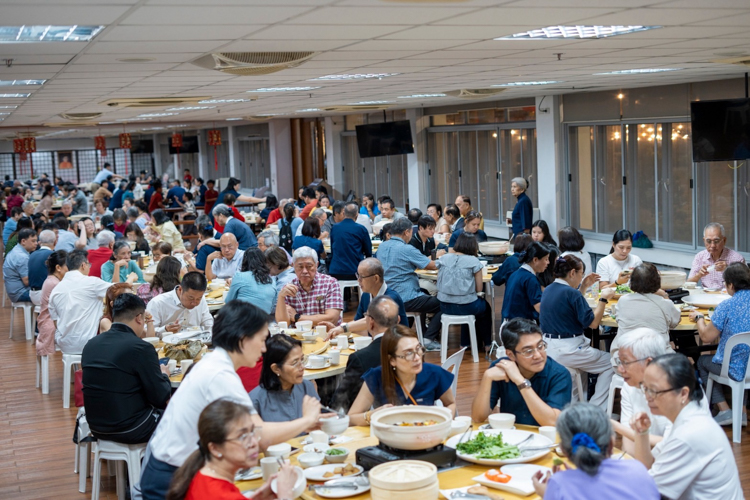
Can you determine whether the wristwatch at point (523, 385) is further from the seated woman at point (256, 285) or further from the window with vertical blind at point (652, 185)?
the window with vertical blind at point (652, 185)

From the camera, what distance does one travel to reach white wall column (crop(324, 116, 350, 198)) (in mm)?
20062

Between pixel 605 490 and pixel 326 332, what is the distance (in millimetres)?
3530

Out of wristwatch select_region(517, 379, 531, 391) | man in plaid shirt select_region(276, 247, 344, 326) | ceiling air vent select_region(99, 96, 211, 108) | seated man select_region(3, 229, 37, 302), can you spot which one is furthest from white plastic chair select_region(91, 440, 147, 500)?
seated man select_region(3, 229, 37, 302)

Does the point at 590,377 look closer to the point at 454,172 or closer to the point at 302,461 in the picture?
the point at 302,461

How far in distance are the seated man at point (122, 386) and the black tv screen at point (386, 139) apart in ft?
37.6

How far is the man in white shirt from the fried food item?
14.7 feet

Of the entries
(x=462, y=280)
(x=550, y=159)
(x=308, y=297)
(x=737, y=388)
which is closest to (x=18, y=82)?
(x=308, y=297)

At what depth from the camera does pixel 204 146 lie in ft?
95.8

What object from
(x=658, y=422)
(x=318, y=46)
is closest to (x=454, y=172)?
(x=318, y=46)

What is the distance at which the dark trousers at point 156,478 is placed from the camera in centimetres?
320

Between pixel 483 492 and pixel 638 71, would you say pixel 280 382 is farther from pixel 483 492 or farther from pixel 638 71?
pixel 638 71

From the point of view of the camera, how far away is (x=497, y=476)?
312 cm

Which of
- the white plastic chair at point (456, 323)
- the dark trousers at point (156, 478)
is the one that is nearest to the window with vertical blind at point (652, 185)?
the white plastic chair at point (456, 323)

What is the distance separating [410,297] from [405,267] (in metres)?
0.31
